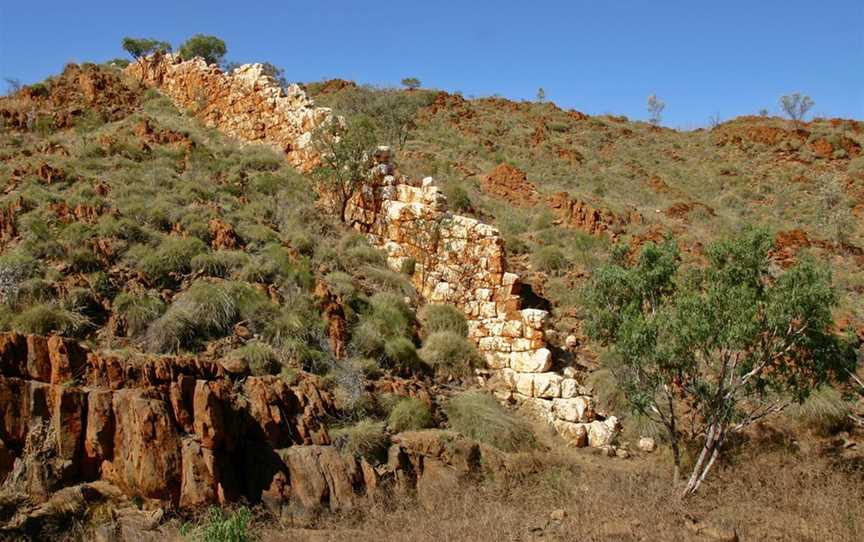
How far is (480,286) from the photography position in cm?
1355

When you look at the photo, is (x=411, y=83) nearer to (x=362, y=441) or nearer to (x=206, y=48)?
(x=206, y=48)

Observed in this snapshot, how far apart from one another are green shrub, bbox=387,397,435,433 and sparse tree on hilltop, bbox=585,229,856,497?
293 cm

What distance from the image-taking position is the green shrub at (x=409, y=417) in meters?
9.80

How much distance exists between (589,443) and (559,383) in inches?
48.3

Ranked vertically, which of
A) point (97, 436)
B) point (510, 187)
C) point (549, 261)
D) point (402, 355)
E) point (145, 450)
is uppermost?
point (510, 187)

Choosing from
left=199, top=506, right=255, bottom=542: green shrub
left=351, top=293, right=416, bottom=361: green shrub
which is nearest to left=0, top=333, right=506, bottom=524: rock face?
left=199, top=506, right=255, bottom=542: green shrub

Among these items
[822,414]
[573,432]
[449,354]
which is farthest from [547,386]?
[822,414]

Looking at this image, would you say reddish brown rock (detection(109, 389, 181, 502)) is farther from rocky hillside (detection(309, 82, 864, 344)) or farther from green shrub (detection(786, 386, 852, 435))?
green shrub (detection(786, 386, 852, 435))

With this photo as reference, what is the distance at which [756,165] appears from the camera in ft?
106

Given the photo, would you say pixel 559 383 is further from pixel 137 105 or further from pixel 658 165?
pixel 658 165

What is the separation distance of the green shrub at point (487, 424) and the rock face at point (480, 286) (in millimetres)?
897

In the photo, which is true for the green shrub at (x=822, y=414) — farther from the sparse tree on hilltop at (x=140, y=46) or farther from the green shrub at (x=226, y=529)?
the sparse tree on hilltop at (x=140, y=46)

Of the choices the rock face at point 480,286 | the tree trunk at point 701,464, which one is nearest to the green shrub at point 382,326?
the rock face at point 480,286

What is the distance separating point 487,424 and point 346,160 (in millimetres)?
8390
